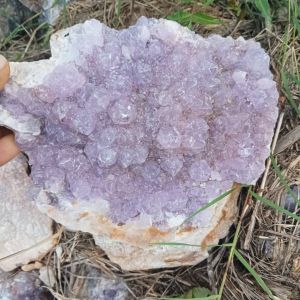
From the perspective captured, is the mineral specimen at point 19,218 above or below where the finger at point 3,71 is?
below

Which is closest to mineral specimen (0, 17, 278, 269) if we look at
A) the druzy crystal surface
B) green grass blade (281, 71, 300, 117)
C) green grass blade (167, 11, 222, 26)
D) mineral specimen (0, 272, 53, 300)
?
the druzy crystal surface

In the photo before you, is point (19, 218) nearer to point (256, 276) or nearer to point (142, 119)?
point (142, 119)

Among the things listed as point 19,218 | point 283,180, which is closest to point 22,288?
point 19,218

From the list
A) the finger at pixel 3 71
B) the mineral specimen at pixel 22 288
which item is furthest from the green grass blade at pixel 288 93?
the mineral specimen at pixel 22 288

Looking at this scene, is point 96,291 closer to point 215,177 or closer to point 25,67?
point 215,177

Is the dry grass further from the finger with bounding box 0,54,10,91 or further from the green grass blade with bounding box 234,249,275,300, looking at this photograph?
the finger with bounding box 0,54,10,91

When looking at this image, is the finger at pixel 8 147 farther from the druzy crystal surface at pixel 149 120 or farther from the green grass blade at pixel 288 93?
the green grass blade at pixel 288 93

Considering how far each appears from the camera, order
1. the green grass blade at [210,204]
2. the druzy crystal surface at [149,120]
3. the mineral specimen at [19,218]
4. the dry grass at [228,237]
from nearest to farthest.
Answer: the druzy crystal surface at [149,120] < the green grass blade at [210,204] < the dry grass at [228,237] < the mineral specimen at [19,218]
